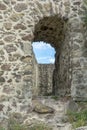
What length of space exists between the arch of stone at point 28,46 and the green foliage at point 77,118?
18.1 inches

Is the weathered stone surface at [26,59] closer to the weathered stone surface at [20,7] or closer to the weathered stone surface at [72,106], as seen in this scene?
the weathered stone surface at [20,7]

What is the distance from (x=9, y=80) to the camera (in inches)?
422

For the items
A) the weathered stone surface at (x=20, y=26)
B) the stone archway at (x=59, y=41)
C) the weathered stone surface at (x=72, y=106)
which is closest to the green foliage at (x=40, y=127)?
the weathered stone surface at (x=72, y=106)

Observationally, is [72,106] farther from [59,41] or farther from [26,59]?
[59,41]

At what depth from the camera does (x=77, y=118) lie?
1023cm

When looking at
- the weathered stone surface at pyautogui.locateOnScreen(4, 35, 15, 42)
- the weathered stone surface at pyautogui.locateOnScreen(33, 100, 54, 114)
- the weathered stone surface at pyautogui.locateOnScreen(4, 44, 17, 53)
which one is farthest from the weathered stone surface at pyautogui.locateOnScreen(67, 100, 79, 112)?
the weathered stone surface at pyautogui.locateOnScreen(4, 35, 15, 42)

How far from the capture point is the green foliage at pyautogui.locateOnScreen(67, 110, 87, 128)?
9984mm

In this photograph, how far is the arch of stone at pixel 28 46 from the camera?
10664 millimetres

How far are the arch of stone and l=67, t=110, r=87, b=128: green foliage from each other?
1.50 ft

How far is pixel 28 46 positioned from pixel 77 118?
7.00 ft

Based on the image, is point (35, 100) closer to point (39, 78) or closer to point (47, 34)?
point (47, 34)

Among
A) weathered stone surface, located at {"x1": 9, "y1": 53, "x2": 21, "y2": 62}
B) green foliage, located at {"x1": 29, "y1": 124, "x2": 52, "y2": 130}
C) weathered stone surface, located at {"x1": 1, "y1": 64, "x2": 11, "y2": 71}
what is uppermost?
weathered stone surface, located at {"x1": 9, "y1": 53, "x2": 21, "y2": 62}

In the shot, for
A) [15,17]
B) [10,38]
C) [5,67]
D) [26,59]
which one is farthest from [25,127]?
[15,17]

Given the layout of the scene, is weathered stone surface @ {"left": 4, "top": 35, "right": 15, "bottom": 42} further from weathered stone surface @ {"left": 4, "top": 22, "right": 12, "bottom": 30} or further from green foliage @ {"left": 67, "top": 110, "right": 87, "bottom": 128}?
green foliage @ {"left": 67, "top": 110, "right": 87, "bottom": 128}
